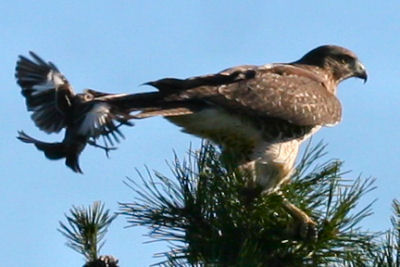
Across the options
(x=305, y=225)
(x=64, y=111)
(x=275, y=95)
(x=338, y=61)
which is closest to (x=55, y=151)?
(x=64, y=111)

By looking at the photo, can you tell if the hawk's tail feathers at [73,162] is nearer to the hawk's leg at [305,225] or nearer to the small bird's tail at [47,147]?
the small bird's tail at [47,147]

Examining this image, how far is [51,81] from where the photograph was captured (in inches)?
234

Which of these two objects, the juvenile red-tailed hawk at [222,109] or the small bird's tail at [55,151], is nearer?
the small bird's tail at [55,151]

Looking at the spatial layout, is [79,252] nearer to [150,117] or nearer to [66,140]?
[66,140]

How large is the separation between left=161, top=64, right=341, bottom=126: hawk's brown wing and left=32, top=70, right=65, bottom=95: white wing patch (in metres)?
0.86

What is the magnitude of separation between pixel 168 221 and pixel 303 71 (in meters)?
2.85

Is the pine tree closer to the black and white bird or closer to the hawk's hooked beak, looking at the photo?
the black and white bird

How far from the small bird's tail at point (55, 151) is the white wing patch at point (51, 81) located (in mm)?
647

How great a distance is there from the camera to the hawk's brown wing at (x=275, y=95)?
6836 mm

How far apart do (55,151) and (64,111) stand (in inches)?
22.9

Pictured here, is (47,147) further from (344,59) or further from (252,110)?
(344,59)

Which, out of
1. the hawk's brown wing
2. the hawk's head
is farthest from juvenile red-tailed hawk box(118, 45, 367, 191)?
the hawk's head

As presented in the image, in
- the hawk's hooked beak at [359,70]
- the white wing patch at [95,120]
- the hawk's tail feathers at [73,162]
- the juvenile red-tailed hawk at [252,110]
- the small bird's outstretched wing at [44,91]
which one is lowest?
the hawk's tail feathers at [73,162]

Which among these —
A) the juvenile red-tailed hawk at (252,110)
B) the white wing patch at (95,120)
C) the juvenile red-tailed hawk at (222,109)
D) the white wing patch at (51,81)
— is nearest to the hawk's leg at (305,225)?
the juvenile red-tailed hawk at (222,109)
